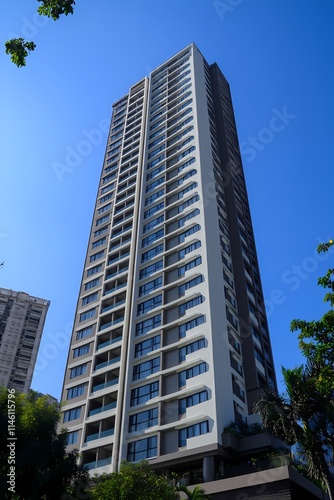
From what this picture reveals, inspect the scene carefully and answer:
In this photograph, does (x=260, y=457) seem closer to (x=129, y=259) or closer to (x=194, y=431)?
(x=194, y=431)

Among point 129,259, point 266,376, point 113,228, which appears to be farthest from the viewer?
point 113,228

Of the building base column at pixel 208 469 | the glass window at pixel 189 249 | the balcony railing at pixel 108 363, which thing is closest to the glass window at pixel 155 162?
the glass window at pixel 189 249

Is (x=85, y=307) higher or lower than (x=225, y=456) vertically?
higher

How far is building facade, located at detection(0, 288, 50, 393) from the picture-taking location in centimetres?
7175

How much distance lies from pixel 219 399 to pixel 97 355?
14780mm

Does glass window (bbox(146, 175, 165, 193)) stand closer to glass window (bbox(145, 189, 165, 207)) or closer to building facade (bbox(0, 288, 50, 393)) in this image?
glass window (bbox(145, 189, 165, 207))

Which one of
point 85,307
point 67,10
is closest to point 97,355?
point 85,307

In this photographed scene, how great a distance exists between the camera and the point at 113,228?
55.0 m

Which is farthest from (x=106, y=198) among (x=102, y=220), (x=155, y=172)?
(x=155, y=172)

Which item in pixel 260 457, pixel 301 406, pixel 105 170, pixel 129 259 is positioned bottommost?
pixel 301 406

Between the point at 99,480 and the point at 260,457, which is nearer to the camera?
the point at 99,480

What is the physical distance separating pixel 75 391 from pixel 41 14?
37782mm

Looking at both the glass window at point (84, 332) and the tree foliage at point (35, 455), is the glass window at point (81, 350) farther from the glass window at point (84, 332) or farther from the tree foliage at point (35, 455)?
the tree foliage at point (35, 455)

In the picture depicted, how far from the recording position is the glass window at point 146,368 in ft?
130
